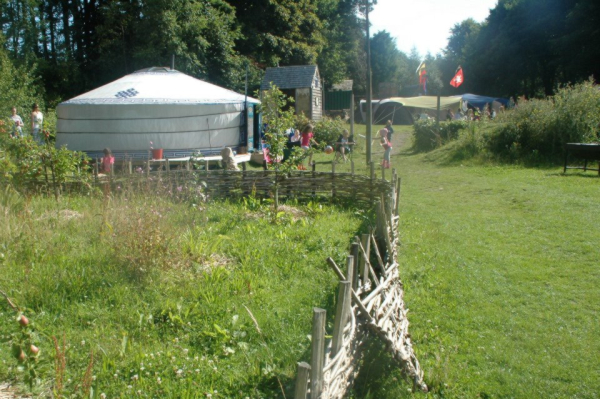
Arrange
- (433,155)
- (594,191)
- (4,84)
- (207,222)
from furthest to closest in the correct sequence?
(4,84)
(433,155)
(594,191)
(207,222)

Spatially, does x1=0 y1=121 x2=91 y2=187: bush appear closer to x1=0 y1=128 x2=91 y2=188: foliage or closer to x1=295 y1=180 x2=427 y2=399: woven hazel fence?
x1=0 y1=128 x2=91 y2=188: foliage

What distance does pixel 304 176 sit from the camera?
9.63 m

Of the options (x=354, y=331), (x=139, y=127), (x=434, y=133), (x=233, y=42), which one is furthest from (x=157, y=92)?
(x=354, y=331)

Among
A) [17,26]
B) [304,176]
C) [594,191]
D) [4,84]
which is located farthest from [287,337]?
[17,26]

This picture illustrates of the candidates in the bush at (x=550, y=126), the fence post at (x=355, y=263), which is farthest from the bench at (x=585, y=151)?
the fence post at (x=355, y=263)

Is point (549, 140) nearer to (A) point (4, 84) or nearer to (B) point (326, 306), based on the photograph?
(B) point (326, 306)

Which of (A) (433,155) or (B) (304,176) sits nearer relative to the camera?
(B) (304,176)

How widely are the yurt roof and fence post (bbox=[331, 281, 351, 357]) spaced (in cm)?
1446

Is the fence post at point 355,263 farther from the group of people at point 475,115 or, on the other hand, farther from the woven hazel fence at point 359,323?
the group of people at point 475,115

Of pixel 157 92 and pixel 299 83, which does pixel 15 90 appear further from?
pixel 299 83

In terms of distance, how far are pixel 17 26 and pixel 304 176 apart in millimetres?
23381

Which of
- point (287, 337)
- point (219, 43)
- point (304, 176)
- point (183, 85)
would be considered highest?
point (219, 43)

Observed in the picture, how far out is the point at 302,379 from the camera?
7.69 feet

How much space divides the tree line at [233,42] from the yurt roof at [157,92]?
5.45 feet
